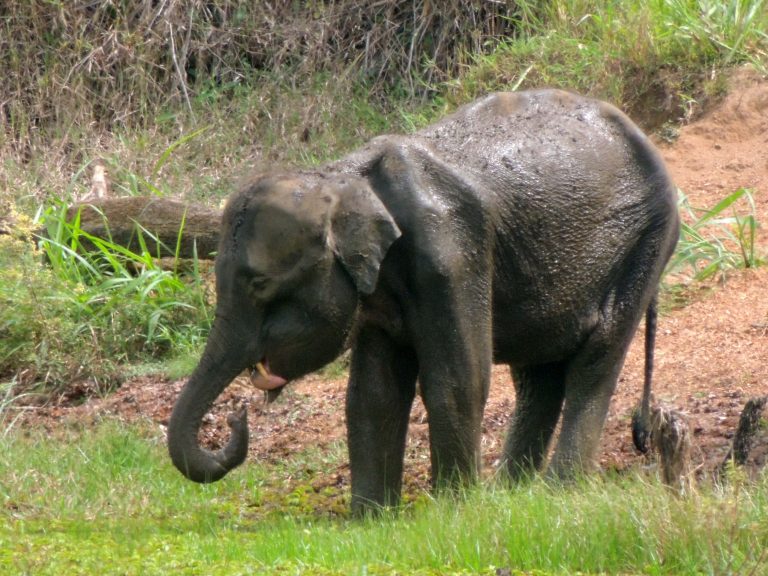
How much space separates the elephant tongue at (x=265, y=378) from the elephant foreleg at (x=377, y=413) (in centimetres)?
52

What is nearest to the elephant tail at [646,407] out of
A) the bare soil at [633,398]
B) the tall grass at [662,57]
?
the bare soil at [633,398]

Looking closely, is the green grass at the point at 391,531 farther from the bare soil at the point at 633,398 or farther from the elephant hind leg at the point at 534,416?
the bare soil at the point at 633,398

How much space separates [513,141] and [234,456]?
1.84 meters

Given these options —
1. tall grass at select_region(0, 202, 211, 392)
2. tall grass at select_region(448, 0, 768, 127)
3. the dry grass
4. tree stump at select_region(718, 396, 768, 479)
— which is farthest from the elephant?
the dry grass

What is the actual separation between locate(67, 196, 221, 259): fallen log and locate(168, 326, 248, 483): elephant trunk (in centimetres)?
424

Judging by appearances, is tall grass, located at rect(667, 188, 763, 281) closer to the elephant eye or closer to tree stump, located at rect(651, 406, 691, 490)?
tree stump, located at rect(651, 406, 691, 490)

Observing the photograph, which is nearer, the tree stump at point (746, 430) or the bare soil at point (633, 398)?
the tree stump at point (746, 430)

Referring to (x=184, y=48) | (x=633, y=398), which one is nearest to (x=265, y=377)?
(x=633, y=398)

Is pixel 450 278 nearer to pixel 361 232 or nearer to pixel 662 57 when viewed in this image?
pixel 361 232

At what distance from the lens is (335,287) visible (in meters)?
6.05

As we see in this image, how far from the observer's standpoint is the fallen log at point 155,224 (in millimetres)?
10391

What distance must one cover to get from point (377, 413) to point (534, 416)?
1.03 metres

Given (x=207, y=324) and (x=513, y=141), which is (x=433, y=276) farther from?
(x=207, y=324)

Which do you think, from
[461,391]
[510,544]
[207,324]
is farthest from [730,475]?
[207,324]
